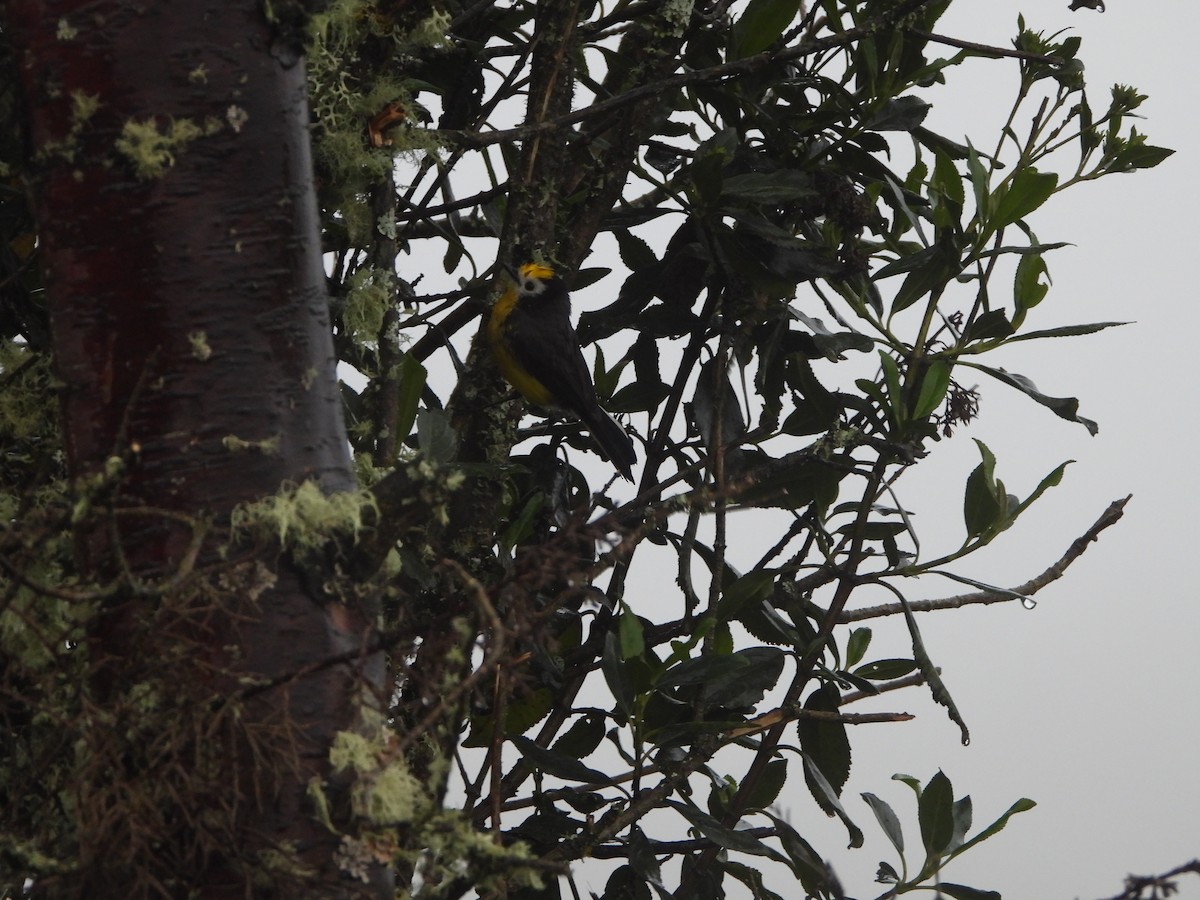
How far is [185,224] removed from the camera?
34.1 inches

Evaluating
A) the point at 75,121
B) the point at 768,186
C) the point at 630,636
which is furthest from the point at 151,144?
the point at 768,186

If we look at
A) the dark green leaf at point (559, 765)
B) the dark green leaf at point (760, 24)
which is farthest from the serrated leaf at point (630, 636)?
the dark green leaf at point (760, 24)

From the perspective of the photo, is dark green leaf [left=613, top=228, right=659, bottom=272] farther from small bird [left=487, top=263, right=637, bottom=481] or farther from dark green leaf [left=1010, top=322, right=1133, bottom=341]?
dark green leaf [left=1010, top=322, right=1133, bottom=341]

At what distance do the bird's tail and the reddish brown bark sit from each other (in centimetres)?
83

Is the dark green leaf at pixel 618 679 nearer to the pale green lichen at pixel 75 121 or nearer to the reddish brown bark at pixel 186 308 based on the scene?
the reddish brown bark at pixel 186 308

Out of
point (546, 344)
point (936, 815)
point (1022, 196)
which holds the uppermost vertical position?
point (546, 344)

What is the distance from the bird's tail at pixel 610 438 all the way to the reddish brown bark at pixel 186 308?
0.83 m

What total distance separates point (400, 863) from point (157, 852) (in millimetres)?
344

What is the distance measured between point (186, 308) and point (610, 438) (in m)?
1.01

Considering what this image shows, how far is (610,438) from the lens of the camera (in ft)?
5.97

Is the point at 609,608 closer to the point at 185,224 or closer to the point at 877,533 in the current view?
the point at 877,533

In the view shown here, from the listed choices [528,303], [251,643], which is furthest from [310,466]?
[528,303]

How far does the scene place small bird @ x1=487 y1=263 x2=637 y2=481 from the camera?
1730 millimetres

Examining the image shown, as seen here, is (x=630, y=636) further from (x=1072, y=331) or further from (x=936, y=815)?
(x=1072, y=331)
